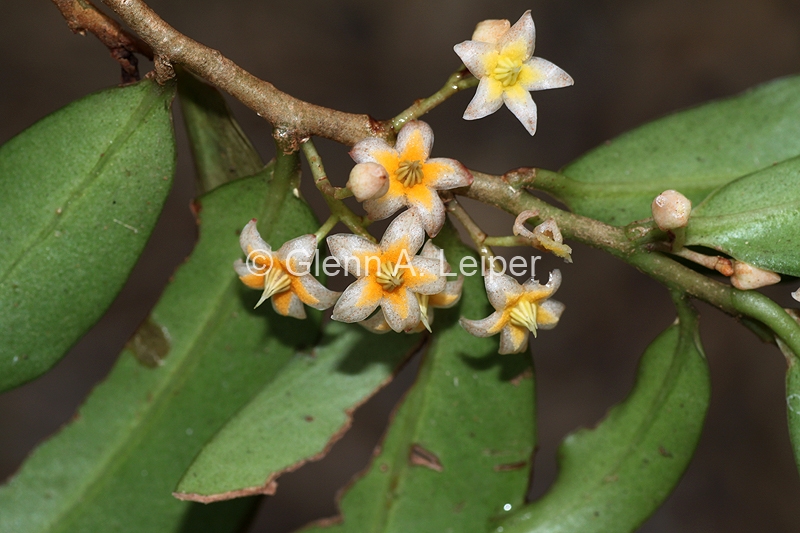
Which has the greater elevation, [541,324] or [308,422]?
[541,324]

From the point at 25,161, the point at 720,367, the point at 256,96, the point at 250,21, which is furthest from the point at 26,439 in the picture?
the point at 720,367

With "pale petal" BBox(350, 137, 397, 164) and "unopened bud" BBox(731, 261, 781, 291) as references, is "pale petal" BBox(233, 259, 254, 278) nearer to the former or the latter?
"pale petal" BBox(350, 137, 397, 164)

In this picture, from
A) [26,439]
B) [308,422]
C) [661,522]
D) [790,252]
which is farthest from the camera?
[661,522]

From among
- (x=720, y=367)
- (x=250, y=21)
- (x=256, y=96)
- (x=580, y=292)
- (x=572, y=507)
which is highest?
(x=250, y=21)

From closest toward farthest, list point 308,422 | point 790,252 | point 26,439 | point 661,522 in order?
point 790,252 < point 308,422 < point 26,439 < point 661,522

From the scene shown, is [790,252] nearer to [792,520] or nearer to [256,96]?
[256,96]

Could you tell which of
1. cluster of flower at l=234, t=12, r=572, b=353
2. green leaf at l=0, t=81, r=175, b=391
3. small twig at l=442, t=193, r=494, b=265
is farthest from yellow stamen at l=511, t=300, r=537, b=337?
green leaf at l=0, t=81, r=175, b=391

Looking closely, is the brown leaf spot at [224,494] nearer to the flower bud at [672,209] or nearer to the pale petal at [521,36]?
the flower bud at [672,209]
